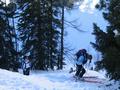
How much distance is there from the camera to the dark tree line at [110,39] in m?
17.6

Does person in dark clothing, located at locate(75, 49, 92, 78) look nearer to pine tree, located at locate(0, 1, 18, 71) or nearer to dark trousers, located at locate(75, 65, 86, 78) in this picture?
dark trousers, located at locate(75, 65, 86, 78)

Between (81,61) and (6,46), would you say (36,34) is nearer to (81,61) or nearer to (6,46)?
(6,46)

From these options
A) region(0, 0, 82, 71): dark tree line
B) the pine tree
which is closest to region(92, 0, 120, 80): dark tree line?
region(0, 0, 82, 71): dark tree line

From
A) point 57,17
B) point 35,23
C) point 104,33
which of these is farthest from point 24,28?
point 104,33

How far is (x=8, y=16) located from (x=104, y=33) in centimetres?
2131

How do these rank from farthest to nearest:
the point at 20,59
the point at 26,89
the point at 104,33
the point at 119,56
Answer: the point at 20,59 < the point at 104,33 < the point at 119,56 < the point at 26,89

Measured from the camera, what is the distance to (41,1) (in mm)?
36656

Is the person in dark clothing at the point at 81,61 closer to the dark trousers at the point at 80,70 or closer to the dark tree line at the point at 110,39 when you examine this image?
the dark trousers at the point at 80,70

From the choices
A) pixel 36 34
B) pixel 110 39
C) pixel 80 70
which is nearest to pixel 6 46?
pixel 36 34

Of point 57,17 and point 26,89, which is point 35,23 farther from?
point 26,89

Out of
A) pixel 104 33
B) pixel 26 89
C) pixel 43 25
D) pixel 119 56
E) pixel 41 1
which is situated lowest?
pixel 26 89

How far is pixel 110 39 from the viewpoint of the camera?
1903cm

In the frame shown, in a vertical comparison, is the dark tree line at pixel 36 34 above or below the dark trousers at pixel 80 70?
above

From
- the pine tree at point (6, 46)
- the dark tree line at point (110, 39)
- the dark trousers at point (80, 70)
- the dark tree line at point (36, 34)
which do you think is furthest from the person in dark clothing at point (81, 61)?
the pine tree at point (6, 46)
